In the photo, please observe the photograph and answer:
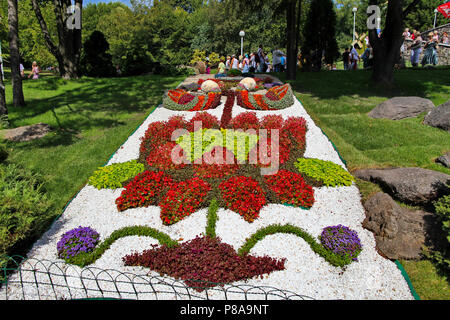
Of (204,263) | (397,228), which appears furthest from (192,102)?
(397,228)

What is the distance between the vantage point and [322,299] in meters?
4.47

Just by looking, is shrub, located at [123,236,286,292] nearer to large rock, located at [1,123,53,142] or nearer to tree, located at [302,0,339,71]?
large rock, located at [1,123,53,142]

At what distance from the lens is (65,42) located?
19.0 metres

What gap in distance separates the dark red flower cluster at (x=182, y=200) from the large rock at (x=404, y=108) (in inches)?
301

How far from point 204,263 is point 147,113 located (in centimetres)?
935

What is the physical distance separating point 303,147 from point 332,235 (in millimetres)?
3823

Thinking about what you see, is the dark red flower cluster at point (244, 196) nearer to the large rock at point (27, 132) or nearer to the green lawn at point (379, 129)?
the green lawn at point (379, 129)

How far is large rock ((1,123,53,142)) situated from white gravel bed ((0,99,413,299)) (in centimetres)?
410

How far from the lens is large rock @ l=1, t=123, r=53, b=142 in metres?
9.98

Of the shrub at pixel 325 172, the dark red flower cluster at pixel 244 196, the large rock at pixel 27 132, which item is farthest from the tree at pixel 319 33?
the dark red flower cluster at pixel 244 196

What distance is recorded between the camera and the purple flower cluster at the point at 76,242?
210 inches

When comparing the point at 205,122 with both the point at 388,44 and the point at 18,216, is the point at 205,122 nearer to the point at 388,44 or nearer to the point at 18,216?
the point at 18,216

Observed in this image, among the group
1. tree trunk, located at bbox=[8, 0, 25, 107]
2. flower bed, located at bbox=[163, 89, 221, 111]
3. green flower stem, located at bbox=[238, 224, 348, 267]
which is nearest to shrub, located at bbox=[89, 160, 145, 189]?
green flower stem, located at bbox=[238, 224, 348, 267]
